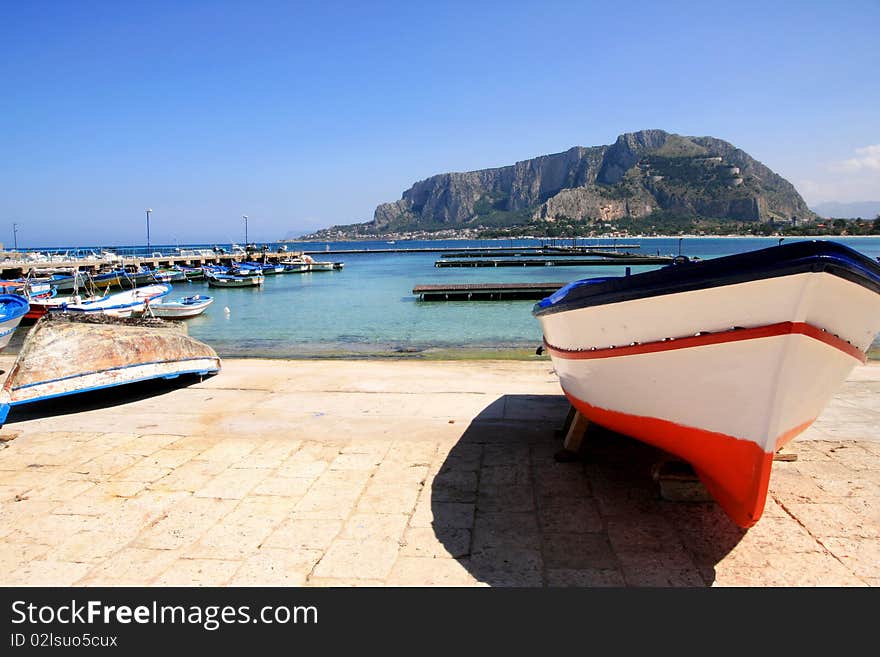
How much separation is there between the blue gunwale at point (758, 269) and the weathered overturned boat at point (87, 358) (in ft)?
Answer: 23.9

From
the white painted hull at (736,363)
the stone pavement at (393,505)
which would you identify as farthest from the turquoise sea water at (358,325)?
the white painted hull at (736,363)

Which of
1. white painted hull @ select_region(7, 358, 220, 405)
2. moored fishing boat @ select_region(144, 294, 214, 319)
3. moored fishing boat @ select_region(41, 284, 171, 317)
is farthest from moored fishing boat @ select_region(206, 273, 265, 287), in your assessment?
white painted hull @ select_region(7, 358, 220, 405)

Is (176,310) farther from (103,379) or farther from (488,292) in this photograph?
(103,379)

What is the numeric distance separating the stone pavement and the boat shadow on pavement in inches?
0.7

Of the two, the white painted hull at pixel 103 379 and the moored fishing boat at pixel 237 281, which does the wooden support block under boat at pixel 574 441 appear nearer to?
the white painted hull at pixel 103 379

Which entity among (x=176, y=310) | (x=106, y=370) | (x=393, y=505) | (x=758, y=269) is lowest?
(x=176, y=310)

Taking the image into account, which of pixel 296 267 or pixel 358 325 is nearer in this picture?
pixel 358 325

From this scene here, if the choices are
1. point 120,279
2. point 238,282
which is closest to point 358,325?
point 238,282

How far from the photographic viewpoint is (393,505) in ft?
15.4

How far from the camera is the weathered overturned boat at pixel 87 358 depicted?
289 inches

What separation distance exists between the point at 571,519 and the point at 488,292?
31471 millimetres

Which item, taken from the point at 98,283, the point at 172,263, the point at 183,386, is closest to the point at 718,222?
the point at 172,263

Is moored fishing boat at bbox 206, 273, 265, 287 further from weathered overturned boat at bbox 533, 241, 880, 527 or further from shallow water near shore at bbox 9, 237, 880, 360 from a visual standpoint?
weathered overturned boat at bbox 533, 241, 880, 527

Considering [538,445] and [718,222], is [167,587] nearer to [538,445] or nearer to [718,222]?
[538,445]
